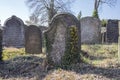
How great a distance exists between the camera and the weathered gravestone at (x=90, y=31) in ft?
77.0

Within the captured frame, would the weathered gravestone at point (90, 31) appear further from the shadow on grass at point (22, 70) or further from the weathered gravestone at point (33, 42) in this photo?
the shadow on grass at point (22, 70)

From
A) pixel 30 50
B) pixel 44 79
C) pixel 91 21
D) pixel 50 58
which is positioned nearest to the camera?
pixel 44 79

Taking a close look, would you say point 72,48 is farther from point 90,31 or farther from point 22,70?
point 90,31

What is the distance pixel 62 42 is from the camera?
11430 mm

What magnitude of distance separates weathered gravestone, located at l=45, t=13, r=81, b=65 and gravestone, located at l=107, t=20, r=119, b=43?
13786mm

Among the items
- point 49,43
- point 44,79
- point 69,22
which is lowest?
point 44,79

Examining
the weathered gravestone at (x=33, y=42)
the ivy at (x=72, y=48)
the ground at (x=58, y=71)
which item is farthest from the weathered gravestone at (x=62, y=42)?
the weathered gravestone at (x=33, y=42)

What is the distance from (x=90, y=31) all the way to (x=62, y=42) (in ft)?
40.4

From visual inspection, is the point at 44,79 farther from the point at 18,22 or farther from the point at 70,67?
the point at 18,22

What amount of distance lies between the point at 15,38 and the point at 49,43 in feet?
42.2

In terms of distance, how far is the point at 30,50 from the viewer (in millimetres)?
18016

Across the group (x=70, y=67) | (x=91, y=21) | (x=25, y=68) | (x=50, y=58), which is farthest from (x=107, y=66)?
(x=91, y=21)

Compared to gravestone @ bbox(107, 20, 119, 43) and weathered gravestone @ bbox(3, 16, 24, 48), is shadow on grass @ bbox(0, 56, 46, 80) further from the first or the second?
gravestone @ bbox(107, 20, 119, 43)

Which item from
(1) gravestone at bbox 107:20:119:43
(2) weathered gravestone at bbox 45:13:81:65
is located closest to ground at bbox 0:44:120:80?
(2) weathered gravestone at bbox 45:13:81:65
